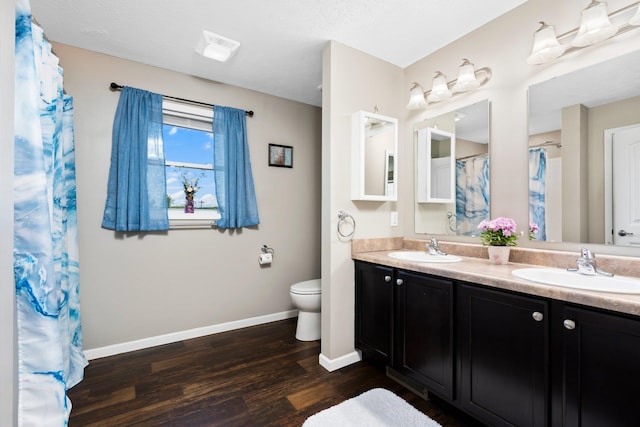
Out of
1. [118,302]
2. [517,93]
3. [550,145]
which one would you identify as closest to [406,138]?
[517,93]

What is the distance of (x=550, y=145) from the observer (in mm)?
1641

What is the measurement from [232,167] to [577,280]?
264cm

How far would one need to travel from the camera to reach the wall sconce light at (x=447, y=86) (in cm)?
198

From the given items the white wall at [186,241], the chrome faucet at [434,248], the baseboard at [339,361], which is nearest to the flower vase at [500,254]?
the chrome faucet at [434,248]

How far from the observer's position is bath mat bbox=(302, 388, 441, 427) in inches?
60.6

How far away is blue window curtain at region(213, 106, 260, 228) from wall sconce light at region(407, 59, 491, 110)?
5.33 feet

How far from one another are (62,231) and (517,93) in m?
3.09

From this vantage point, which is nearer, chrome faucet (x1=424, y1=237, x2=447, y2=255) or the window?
chrome faucet (x1=424, y1=237, x2=447, y2=255)

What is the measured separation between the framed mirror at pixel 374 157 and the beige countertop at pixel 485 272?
1.35 feet

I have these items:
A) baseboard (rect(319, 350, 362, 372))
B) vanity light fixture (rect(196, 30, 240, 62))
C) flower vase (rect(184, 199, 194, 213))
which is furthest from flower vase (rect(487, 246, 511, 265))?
flower vase (rect(184, 199, 194, 213))

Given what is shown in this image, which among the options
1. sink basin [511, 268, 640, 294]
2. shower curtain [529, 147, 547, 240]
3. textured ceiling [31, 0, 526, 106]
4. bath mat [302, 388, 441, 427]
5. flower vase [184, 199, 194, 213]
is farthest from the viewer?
flower vase [184, 199, 194, 213]

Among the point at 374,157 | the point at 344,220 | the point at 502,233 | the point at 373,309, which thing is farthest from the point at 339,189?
the point at 502,233

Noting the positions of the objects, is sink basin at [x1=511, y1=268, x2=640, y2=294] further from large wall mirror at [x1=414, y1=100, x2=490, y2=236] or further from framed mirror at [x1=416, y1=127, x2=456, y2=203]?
framed mirror at [x1=416, y1=127, x2=456, y2=203]

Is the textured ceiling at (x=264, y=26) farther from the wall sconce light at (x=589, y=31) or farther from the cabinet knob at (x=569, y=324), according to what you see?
the cabinet knob at (x=569, y=324)
